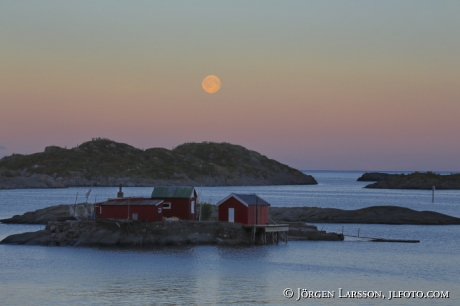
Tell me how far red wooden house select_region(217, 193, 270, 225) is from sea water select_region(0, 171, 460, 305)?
2778 millimetres

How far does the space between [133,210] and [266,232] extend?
39.4 ft

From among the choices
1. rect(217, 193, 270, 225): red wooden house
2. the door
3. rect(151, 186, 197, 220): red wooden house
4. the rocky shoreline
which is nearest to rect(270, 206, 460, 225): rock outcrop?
rect(217, 193, 270, 225): red wooden house

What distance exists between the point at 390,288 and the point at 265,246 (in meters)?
19.9

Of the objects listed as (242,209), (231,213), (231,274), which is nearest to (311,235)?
(242,209)

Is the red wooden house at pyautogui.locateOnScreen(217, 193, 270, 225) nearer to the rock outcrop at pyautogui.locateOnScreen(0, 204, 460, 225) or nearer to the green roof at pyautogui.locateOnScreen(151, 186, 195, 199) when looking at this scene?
the green roof at pyautogui.locateOnScreen(151, 186, 195, 199)

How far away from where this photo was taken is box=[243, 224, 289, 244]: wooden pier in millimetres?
59875

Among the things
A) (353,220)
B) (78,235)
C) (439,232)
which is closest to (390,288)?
(78,235)

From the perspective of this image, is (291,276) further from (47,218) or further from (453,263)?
(47,218)

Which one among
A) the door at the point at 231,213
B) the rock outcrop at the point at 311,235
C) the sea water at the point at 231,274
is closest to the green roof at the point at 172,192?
the door at the point at 231,213

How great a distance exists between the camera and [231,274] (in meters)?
45.6

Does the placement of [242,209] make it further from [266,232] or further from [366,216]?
[366,216]

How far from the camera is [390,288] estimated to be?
41531 millimetres

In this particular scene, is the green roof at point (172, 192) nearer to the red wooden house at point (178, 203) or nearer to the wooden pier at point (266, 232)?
the red wooden house at point (178, 203)

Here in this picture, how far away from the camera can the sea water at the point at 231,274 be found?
3766 cm
